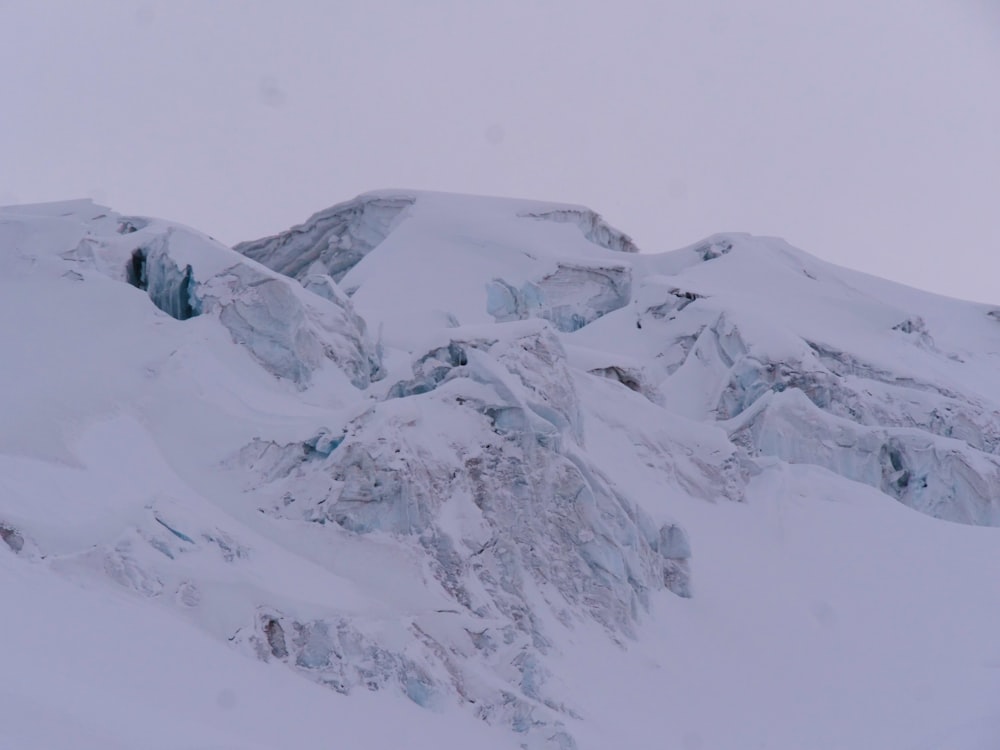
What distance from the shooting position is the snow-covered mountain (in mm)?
15844

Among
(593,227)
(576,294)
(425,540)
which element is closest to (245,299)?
(425,540)

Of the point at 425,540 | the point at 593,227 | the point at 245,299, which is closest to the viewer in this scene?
the point at 425,540

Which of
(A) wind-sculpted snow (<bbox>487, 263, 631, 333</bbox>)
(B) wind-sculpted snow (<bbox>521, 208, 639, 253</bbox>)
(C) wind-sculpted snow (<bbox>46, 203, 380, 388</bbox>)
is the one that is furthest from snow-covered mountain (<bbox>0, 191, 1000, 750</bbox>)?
(B) wind-sculpted snow (<bbox>521, 208, 639, 253</bbox>)

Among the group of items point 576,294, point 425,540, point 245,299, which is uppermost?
point 245,299

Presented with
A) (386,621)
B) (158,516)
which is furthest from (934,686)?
(158,516)

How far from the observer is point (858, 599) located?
2536 cm

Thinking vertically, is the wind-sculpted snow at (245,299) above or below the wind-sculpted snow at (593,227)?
above

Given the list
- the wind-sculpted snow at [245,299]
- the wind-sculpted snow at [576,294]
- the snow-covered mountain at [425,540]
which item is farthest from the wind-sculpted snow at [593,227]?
the wind-sculpted snow at [245,299]

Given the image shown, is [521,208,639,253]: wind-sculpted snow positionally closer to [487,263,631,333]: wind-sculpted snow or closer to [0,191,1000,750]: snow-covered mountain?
[487,263,631,333]: wind-sculpted snow

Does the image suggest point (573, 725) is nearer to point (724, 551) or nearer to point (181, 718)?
point (181, 718)

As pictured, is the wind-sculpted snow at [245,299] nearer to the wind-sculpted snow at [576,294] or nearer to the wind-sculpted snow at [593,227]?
the wind-sculpted snow at [576,294]

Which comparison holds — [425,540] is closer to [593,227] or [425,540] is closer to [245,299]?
[245,299]

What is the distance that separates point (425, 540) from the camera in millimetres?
19984

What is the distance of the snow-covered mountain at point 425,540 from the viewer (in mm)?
15844
